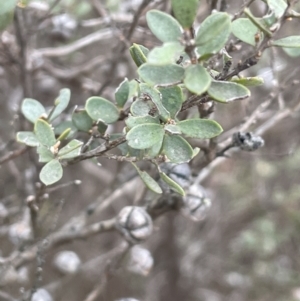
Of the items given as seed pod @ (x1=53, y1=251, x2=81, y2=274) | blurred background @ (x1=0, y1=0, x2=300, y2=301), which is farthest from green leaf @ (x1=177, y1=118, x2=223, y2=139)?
blurred background @ (x1=0, y1=0, x2=300, y2=301)

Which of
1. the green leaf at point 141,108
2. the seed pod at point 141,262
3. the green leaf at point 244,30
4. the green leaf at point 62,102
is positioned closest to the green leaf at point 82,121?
the green leaf at point 62,102

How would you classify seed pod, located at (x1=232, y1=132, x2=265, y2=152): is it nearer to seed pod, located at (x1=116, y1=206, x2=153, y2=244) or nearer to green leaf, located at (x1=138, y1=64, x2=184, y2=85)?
seed pod, located at (x1=116, y1=206, x2=153, y2=244)

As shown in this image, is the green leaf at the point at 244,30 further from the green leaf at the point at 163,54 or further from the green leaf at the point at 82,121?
the green leaf at the point at 82,121

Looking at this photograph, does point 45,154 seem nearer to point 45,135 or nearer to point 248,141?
point 45,135

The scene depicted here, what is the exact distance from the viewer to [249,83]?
52cm

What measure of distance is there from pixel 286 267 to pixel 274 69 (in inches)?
38.6

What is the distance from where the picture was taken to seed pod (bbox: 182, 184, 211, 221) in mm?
865

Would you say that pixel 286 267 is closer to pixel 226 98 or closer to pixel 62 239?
pixel 62 239

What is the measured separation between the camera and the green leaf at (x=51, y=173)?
1.89 ft

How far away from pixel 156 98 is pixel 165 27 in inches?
4.0

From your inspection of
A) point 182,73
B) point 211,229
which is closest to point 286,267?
point 211,229

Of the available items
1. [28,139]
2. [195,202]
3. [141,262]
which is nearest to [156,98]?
[28,139]

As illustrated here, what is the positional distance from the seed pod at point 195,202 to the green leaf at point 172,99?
35 cm

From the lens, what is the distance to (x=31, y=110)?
760 mm
